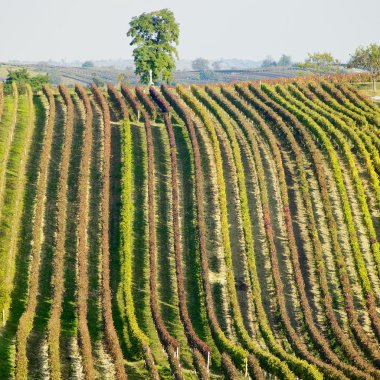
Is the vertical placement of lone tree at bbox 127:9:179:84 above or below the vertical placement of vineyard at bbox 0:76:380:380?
above

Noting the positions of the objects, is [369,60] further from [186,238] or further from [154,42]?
[186,238]

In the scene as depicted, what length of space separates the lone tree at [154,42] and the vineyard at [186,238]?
18001 mm

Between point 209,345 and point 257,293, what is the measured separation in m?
6.45

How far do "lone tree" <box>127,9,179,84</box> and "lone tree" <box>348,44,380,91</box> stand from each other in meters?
24.2

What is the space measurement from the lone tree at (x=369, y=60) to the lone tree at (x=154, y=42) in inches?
952

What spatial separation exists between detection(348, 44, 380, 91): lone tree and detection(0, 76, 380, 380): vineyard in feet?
66.1

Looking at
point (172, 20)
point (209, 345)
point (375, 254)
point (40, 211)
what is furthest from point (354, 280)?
point (172, 20)

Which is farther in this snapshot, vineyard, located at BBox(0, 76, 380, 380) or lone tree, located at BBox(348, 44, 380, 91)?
lone tree, located at BBox(348, 44, 380, 91)

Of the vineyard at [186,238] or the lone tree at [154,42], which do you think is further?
the lone tree at [154,42]

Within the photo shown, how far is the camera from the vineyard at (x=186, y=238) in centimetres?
3847

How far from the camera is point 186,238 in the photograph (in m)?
51.6

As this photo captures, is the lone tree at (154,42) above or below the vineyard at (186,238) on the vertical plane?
above

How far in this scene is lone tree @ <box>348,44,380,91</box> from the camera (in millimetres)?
95000

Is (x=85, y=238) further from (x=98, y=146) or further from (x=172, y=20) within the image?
(x=172, y=20)
